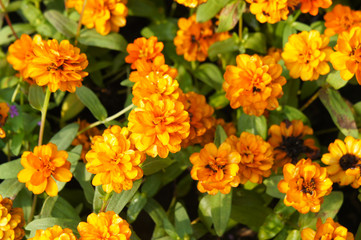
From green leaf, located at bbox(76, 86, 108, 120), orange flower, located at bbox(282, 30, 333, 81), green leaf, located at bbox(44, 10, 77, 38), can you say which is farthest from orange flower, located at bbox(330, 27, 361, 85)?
green leaf, located at bbox(44, 10, 77, 38)

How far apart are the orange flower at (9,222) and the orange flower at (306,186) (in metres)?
0.84

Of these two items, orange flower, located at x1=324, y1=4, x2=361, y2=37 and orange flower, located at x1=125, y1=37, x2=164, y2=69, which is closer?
orange flower, located at x1=125, y1=37, x2=164, y2=69

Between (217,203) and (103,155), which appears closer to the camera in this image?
(103,155)

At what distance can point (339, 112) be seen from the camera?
69.4 inches

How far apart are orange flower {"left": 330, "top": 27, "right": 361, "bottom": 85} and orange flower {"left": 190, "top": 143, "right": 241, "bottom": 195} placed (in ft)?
1.53

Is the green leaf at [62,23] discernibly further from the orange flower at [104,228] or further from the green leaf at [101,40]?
the orange flower at [104,228]

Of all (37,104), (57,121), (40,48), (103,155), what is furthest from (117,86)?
(103,155)

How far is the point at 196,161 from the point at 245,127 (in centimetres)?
41

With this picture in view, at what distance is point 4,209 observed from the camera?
135cm

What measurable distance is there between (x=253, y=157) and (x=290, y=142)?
10.4 inches

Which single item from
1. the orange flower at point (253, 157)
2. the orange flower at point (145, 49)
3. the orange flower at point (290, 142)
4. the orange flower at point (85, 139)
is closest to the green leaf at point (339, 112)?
the orange flower at point (290, 142)

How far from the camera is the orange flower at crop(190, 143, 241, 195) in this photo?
138 centimetres

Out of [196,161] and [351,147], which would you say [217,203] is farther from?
[351,147]

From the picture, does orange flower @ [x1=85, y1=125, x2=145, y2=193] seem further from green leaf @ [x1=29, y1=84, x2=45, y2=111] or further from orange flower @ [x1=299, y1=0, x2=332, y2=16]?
orange flower @ [x1=299, y1=0, x2=332, y2=16]
